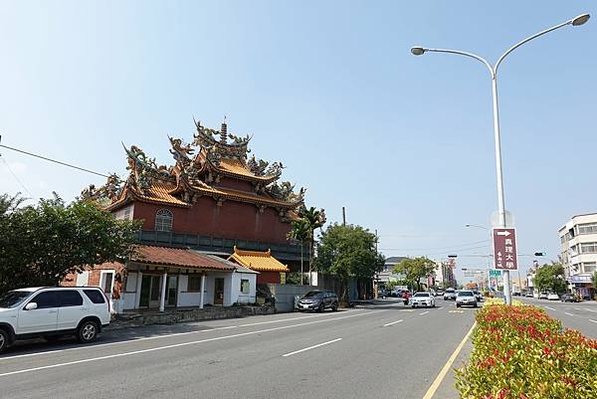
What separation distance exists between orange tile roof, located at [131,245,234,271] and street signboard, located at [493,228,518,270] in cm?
1873

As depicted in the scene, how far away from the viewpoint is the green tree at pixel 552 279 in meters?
79.9

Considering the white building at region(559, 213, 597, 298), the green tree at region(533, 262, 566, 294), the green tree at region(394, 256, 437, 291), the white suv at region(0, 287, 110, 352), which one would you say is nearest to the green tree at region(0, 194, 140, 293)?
the white suv at region(0, 287, 110, 352)

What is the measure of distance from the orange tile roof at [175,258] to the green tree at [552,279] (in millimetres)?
72481

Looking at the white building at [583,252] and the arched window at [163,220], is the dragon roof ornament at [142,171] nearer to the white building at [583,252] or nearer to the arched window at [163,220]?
the arched window at [163,220]

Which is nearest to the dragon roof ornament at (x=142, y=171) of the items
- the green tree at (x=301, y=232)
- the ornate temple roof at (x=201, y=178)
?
the ornate temple roof at (x=201, y=178)

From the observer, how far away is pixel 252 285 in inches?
1287

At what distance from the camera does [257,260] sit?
36719mm

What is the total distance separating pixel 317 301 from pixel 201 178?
1516cm

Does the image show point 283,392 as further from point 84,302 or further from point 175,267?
point 175,267

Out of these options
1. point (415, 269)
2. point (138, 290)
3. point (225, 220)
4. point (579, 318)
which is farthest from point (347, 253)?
point (415, 269)

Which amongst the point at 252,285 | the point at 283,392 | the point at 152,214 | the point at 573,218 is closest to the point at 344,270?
the point at 252,285

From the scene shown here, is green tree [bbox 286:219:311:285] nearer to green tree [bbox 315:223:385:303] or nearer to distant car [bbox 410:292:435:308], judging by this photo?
green tree [bbox 315:223:385:303]

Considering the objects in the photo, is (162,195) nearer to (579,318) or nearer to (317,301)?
(317,301)

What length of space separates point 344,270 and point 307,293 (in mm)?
7324
